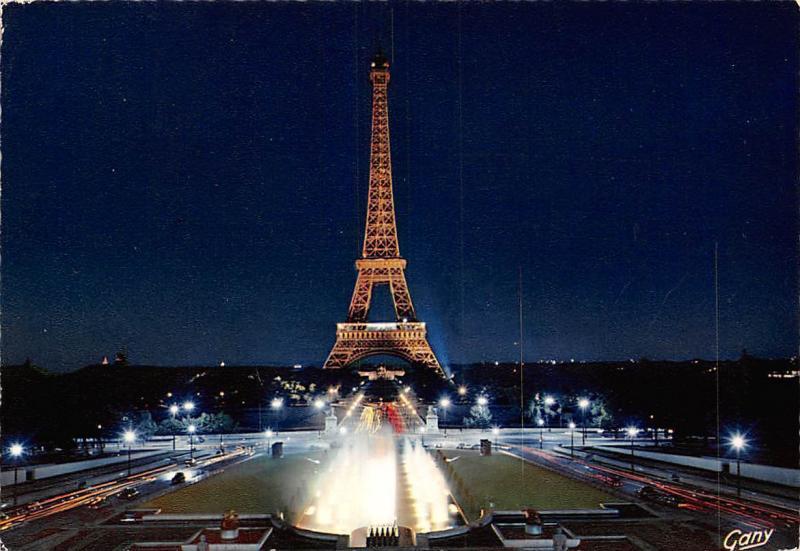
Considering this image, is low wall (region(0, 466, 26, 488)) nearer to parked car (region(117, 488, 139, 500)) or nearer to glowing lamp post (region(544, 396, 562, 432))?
parked car (region(117, 488, 139, 500))

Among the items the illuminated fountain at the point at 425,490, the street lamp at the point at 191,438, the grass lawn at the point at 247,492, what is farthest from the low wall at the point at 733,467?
the street lamp at the point at 191,438

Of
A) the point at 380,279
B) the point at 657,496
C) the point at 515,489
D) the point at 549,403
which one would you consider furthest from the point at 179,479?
the point at 380,279

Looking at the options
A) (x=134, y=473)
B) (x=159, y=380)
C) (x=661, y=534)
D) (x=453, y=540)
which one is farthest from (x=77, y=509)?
(x=159, y=380)

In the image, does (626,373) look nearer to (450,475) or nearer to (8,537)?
(450,475)

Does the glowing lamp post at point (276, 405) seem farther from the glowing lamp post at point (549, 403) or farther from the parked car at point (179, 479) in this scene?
the parked car at point (179, 479)

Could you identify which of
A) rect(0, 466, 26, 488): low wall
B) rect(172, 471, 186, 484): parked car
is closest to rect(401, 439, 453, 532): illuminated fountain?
rect(172, 471, 186, 484): parked car
